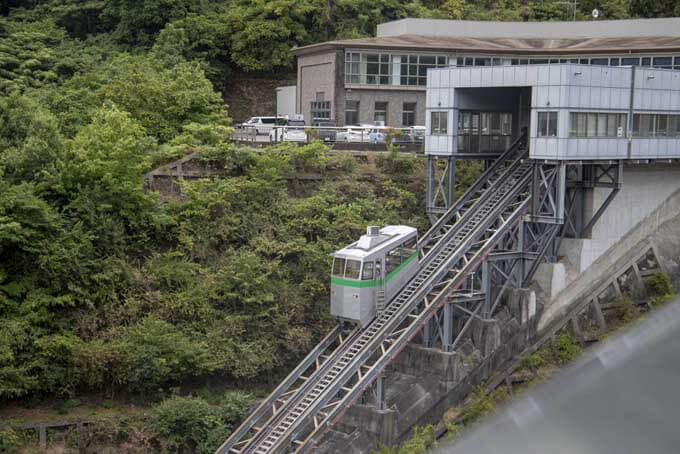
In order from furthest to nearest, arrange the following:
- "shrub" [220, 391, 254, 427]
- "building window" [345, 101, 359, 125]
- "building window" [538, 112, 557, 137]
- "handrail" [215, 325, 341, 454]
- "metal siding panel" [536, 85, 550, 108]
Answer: "building window" [345, 101, 359, 125]
"metal siding panel" [536, 85, 550, 108]
"building window" [538, 112, 557, 137]
"shrub" [220, 391, 254, 427]
"handrail" [215, 325, 341, 454]

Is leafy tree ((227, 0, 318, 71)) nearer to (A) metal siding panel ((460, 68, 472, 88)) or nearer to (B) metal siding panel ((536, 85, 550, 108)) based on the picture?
(A) metal siding panel ((460, 68, 472, 88))

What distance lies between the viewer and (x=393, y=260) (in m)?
27.3

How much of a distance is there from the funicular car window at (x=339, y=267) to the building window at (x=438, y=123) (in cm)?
889

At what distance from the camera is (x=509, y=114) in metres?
35.8

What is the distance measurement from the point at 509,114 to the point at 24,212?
20252 millimetres

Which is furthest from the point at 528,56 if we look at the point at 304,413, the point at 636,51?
the point at 304,413

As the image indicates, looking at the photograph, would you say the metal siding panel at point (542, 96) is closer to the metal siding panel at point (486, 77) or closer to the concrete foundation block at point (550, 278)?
the metal siding panel at point (486, 77)

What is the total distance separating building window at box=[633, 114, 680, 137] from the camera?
108 ft

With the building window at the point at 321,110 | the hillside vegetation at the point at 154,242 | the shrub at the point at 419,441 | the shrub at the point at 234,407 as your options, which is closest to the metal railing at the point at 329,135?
the hillside vegetation at the point at 154,242

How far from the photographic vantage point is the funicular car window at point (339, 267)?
26.5 metres

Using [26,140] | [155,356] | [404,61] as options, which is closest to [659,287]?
[404,61]

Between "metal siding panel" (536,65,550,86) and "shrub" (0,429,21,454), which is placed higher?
"metal siding panel" (536,65,550,86)

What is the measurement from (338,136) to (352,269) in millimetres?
13661

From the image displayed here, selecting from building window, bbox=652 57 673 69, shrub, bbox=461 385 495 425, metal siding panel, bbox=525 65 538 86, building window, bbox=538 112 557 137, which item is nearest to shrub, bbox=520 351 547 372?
shrub, bbox=461 385 495 425
